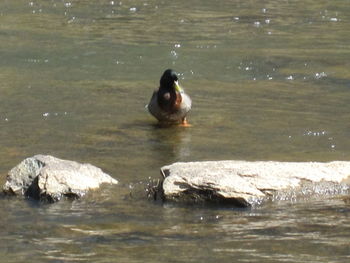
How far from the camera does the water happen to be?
6254mm

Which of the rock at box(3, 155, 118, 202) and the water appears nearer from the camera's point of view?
the water

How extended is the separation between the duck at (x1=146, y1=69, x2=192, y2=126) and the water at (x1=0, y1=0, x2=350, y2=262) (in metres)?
0.16

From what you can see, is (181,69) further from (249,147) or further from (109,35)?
(249,147)

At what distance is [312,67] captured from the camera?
13242mm

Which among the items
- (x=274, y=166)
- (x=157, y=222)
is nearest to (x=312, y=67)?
(x=274, y=166)

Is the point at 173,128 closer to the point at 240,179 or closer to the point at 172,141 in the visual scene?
the point at 172,141

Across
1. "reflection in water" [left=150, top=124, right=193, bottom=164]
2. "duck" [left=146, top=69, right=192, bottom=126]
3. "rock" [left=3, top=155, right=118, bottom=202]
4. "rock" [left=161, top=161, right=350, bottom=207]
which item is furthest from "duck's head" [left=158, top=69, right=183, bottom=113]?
"rock" [left=161, top=161, right=350, bottom=207]

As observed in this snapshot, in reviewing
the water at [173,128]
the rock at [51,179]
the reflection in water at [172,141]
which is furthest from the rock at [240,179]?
the reflection in water at [172,141]

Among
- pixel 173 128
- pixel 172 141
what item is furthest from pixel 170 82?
pixel 172 141

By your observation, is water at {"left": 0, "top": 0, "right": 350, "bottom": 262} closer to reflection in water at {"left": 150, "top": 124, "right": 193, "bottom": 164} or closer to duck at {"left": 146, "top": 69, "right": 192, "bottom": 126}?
reflection in water at {"left": 150, "top": 124, "right": 193, "bottom": 164}

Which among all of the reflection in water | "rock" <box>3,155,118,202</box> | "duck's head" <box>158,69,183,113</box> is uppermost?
"duck's head" <box>158,69,183,113</box>

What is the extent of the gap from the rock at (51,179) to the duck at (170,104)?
2533 mm

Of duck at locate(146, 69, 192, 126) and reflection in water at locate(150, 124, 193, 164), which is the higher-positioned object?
duck at locate(146, 69, 192, 126)

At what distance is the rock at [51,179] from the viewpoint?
7203mm
